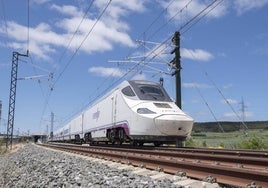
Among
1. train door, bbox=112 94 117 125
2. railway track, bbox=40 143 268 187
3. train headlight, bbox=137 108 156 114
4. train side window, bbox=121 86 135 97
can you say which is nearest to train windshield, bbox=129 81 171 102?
train side window, bbox=121 86 135 97

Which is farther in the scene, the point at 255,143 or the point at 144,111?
the point at 255,143

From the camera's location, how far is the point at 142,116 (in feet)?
54.3

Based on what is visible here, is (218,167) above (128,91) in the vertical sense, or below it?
below

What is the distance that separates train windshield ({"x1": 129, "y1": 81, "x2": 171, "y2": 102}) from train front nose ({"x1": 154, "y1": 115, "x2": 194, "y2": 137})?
221cm

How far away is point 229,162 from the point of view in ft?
29.0

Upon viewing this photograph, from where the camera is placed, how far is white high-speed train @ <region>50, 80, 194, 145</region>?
53.8 feet

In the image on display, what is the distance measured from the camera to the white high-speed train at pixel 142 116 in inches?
645

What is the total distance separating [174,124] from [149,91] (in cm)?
313

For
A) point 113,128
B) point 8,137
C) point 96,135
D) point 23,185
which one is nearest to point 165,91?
point 113,128

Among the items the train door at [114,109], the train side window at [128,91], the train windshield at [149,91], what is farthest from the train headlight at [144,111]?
the train door at [114,109]

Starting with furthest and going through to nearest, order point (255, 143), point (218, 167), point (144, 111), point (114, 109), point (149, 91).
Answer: point (114, 109)
point (255, 143)
point (149, 91)
point (144, 111)
point (218, 167)

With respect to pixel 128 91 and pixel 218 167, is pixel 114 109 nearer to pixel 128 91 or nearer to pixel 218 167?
pixel 128 91

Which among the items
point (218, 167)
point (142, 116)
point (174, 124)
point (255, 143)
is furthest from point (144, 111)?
point (218, 167)

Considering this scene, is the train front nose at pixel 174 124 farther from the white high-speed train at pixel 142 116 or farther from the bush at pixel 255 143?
the bush at pixel 255 143
